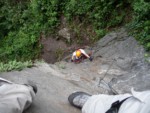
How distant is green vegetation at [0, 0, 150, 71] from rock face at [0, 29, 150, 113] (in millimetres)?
487

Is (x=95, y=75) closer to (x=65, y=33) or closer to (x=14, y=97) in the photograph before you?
(x=14, y=97)

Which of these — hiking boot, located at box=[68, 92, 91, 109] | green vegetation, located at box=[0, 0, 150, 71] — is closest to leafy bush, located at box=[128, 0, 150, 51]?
green vegetation, located at box=[0, 0, 150, 71]

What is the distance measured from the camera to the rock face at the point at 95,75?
4.36 m

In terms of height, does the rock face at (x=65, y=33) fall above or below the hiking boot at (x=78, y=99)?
below

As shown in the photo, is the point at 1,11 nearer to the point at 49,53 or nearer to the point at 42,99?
the point at 49,53

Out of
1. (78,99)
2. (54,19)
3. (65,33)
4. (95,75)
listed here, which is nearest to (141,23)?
(95,75)

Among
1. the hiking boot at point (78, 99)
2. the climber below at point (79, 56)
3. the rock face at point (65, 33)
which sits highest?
the hiking boot at point (78, 99)

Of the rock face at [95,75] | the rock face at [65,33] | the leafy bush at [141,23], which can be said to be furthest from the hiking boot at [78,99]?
the rock face at [65,33]

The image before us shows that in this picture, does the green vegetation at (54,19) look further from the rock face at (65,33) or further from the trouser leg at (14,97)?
the trouser leg at (14,97)

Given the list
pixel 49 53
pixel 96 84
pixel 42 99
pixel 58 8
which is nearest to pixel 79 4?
pixel 58 8

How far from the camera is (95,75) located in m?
6.12

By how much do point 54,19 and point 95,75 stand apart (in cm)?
446

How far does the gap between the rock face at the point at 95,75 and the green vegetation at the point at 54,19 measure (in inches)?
19.2

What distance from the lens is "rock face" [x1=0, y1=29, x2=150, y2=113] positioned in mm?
4363
